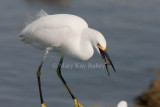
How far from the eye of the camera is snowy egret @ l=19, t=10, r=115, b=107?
7.09 metres

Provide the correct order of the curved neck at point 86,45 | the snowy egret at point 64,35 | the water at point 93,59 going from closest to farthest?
the curved neck at point 86,45, the snowy egret at point 64,35, the water at point 93,59

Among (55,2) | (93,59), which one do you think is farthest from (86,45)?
(55,2)

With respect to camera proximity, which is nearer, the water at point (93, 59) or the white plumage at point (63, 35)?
the white plumage at point (63, 35)

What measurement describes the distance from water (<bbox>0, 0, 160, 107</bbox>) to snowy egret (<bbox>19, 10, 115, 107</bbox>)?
0.55m

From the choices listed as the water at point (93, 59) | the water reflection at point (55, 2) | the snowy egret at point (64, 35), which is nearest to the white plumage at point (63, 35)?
the snowy egret at point (64, 35)

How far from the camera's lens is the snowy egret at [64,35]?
23.3ft

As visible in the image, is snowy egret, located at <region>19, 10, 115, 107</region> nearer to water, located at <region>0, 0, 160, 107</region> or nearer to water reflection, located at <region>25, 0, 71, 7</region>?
water, located at <region>0, 0, 160, 107</region>

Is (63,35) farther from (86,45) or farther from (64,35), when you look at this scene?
(86,45)

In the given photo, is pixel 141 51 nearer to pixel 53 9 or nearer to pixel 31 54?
pixel 31 54

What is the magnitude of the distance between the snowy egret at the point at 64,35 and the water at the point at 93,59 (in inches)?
21.7

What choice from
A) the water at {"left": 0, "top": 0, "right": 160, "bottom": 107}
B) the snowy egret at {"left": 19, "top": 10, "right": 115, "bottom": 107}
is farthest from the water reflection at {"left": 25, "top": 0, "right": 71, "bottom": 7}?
the snowy egret at {"left": 19, "top": 10, "right": 115, "bottom": 107}

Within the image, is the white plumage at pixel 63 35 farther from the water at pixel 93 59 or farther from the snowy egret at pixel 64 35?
the water at pixel 93 59

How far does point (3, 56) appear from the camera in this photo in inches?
482

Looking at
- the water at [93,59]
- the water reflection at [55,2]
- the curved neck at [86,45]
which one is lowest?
the curved neck at [86,45]
